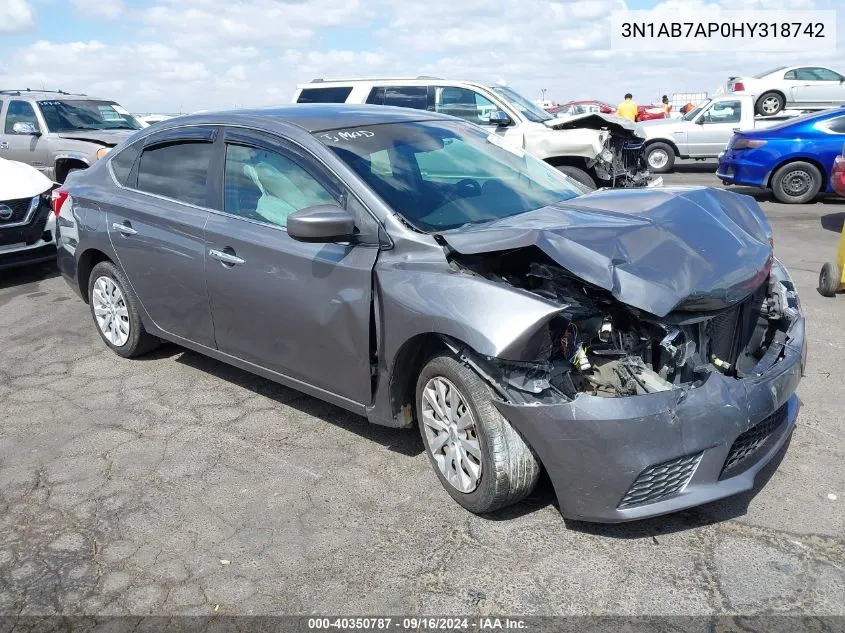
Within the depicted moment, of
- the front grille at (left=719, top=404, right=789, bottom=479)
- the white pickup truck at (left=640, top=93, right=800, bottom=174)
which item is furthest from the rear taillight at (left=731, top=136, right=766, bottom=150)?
the front grille at (left=719, top=404, right=789, bottom=479)

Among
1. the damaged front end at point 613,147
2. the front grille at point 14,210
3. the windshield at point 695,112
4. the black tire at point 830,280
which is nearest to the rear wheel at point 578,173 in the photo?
the damaged front end at point 613,147

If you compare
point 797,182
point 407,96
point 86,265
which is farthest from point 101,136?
point 797,182

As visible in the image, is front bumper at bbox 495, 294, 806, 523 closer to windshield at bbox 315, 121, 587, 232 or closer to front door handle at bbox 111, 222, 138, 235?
windshield at bbox 315, 121, 587, 232

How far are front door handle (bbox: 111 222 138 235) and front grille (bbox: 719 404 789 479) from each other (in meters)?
3.69

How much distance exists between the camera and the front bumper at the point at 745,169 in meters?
11.8

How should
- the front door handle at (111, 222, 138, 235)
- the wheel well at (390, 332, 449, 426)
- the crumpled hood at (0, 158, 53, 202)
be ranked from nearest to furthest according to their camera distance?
the wheel well at (390, 332, 449, 426)
the front door handle at (111, 222, 138, 235)
the crumpled hood at (0, 158, 53, 202)

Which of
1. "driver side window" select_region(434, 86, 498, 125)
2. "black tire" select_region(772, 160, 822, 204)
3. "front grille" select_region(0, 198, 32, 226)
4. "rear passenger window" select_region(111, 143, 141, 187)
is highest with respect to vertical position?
"rear passenger window" select_region(111, 143, 141, 187)

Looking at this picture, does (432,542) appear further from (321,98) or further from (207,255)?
(321,98)

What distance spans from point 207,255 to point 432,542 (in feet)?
6.87

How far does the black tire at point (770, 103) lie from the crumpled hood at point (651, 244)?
19808mm

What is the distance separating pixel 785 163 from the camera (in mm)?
11711

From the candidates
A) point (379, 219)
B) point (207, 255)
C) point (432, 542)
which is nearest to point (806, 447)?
point (432, 542)

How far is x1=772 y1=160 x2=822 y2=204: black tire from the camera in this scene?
38.0 ft

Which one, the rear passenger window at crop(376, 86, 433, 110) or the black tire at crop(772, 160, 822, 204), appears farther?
the black tire at crop(772, 160, 822, 204)
